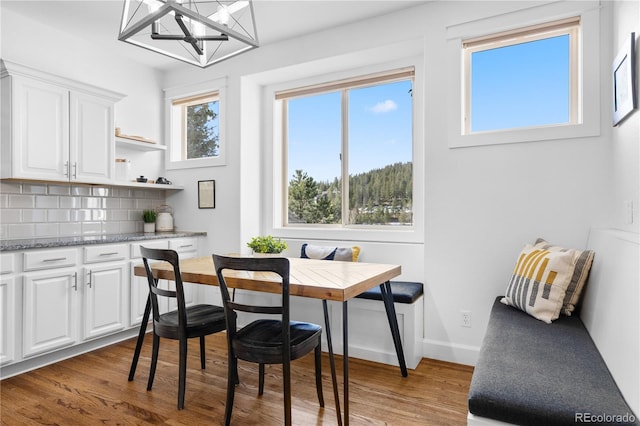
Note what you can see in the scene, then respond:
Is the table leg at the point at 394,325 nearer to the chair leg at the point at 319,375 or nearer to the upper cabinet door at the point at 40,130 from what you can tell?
the chair leg at the point at 319,375

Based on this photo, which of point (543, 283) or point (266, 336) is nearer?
point (266, 336)

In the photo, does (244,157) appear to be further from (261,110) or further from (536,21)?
(536,21)

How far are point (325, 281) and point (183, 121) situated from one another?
344cm

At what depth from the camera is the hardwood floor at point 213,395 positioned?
2.10m

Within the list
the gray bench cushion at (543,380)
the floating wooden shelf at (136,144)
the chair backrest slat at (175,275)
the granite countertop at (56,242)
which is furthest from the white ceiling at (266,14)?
the gray bench cushion at (543,380)

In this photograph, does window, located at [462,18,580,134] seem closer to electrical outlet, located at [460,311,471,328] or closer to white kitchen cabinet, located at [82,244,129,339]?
electrical outlet, located at [460,311,471,328]

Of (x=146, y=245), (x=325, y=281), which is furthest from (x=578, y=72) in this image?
(x=146, y=245)

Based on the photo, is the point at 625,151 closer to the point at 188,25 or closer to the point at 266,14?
the point at 188,25

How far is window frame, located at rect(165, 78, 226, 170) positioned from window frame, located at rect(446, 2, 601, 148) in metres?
2.34

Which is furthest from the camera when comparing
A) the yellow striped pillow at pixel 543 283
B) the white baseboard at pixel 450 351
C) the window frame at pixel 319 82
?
the window frame at pixel 319 82

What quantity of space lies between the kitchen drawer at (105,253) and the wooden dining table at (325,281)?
0.84m

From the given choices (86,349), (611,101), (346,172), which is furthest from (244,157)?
(611,101)

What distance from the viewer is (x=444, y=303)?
2949 mm

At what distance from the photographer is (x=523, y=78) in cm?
286
